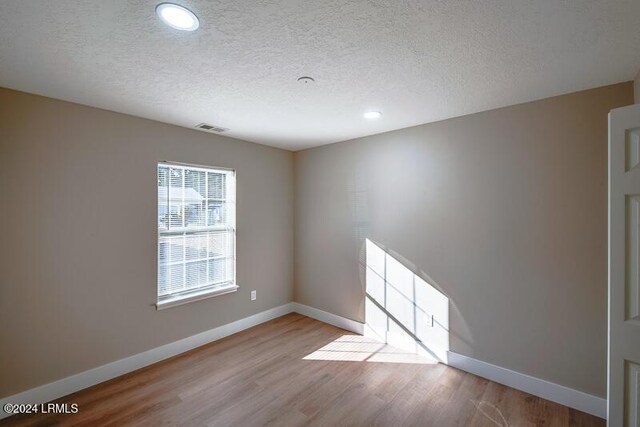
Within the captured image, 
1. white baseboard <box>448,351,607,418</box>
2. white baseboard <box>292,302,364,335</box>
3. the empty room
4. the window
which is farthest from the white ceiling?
white baseboard <box>292,302,364,335</box>

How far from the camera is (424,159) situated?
9.89 feet

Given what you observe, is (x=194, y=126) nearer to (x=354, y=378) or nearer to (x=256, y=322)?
(x=256, y=322)

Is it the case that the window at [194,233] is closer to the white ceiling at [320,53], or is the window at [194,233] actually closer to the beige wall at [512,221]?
the white ceiling at [320,53]

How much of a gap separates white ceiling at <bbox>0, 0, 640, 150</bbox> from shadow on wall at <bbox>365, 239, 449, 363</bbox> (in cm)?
175

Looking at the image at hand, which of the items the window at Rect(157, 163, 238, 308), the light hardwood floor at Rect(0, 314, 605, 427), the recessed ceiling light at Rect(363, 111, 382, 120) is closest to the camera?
the light hardwood floor at Rect(0, 314, 605, 427)

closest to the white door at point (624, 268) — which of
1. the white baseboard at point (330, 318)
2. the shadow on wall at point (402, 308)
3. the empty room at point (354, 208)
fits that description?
the empty room at point (354, 208)

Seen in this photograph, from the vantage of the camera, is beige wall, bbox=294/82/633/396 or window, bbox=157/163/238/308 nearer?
beige wall, bbox=294/82/633/396

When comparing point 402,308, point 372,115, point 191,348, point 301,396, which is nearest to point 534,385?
point 402,308

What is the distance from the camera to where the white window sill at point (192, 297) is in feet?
9.70

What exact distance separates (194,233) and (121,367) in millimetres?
1422

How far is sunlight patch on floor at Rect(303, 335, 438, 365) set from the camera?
2.96m

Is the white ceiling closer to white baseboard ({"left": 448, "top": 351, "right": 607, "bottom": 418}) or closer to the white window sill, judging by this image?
the white window sill

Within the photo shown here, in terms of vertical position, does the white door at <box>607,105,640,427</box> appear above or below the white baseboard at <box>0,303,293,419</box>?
above

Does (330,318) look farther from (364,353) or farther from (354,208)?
(354,208)
